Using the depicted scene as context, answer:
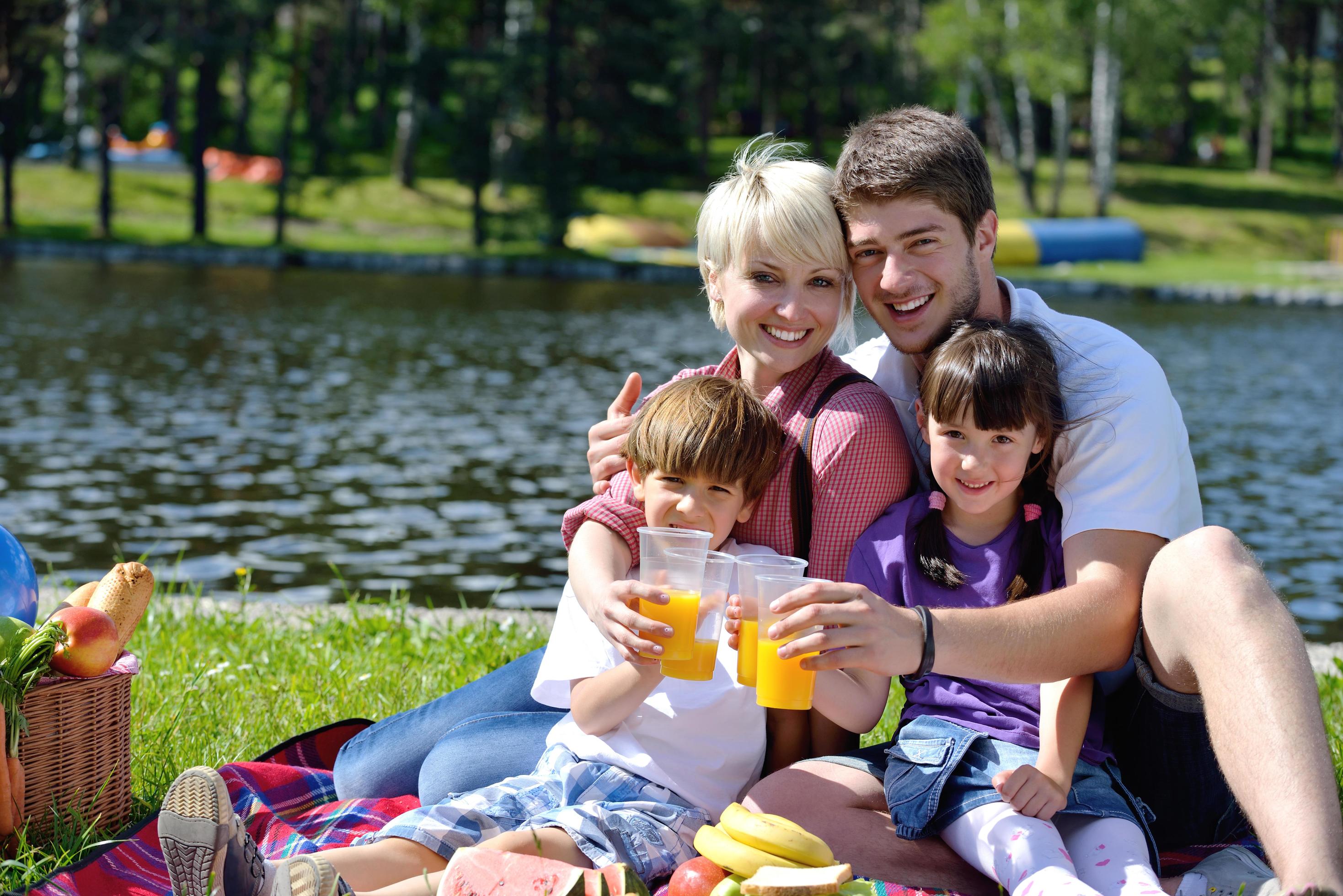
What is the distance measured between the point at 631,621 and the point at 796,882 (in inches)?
24.4

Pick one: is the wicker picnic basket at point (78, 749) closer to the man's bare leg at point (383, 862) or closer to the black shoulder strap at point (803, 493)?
the man's bare leg at point (383, 862)

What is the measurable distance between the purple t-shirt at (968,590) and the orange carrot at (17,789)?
197 cm

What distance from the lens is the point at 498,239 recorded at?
112 feet

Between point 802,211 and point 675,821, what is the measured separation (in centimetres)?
151

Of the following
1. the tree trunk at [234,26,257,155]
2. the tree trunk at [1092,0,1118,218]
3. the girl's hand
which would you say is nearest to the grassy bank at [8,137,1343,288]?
the tree trunk at [1092,0,1118,218]

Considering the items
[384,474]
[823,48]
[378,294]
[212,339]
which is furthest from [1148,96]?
[384,474]

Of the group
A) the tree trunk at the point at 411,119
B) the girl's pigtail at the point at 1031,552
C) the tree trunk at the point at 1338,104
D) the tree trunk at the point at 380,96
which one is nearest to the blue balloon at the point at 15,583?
the girl's pigtail at the point at 1031,552

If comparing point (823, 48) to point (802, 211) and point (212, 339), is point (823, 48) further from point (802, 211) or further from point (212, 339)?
point (802, 211)

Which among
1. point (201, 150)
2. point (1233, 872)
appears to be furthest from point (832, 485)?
point (201, 150)

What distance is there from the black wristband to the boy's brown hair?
22.4 inches

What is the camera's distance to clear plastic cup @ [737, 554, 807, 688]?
108 inches

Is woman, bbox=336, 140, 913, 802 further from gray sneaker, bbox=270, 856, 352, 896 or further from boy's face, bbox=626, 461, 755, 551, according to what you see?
gray sneaker, bbox=270, 856, 352, 896

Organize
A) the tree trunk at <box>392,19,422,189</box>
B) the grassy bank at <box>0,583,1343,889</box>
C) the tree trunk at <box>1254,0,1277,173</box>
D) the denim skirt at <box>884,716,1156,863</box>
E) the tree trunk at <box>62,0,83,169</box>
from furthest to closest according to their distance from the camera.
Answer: the tree trunk at <box>1254,0,1277,173</box>, the tree trunk at <box>392,19,422,189</box>, the tree trunk at <box>62,0,83,169</box>, the grassy bank at <box>0,583,1343,889</box>, the denim skirt at <box>884,716,1156,863</box>

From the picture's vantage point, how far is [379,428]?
13.3m
